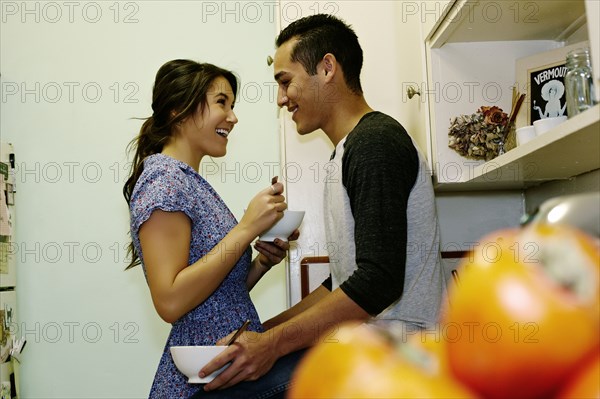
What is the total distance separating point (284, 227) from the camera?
1.35 metres

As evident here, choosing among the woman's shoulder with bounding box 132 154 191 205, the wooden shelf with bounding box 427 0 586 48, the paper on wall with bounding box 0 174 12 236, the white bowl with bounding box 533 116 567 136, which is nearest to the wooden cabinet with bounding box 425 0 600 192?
the wooden shelf with bounding box 427 0 586 48

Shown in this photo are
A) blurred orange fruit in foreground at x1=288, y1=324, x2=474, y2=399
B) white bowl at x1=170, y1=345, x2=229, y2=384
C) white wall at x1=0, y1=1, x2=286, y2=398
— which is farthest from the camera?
white wall at x1=0, y1=1, x2=286, y2=398

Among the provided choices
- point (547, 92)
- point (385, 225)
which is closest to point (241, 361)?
point (385, 225)

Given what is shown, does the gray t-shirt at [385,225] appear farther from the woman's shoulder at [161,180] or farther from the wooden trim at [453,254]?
the wooden trim at [453,254]

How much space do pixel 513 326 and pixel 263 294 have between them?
2.08 metres

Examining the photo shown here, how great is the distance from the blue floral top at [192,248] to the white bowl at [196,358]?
20 cm

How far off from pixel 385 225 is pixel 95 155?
1572 millimetres

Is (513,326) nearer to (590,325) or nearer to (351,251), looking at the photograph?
(590,325)

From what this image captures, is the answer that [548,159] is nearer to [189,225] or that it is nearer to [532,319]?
[189,225]

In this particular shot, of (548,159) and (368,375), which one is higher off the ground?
(548,159)

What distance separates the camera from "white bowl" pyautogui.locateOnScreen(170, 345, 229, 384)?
1.03 metres

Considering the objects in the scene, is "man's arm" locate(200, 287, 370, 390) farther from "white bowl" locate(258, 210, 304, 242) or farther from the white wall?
the white wall

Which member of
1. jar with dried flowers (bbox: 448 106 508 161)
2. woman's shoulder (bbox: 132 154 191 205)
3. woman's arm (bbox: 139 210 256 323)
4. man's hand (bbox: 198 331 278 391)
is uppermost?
jar with dried flowers (bbox: 448 106 508 161)

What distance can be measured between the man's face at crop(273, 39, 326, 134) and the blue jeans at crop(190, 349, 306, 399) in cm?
64
